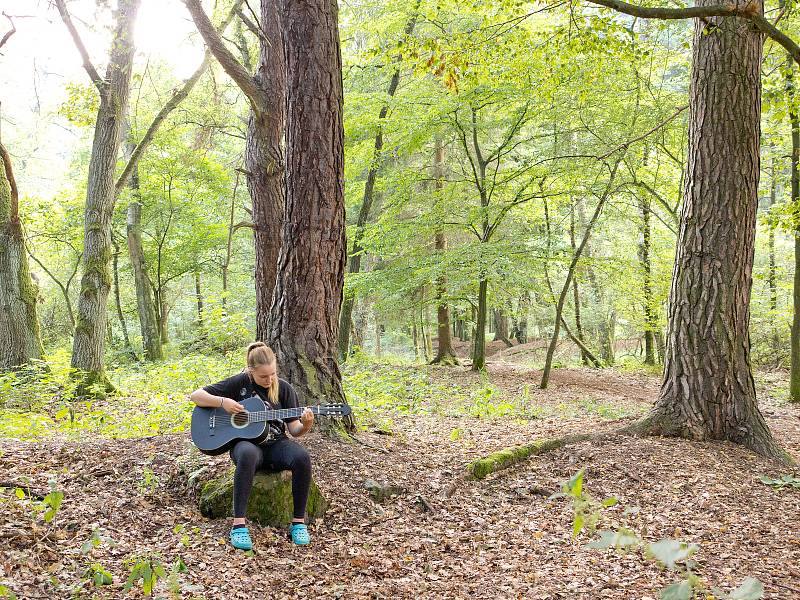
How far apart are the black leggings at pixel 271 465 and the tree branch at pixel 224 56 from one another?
13.5 feet

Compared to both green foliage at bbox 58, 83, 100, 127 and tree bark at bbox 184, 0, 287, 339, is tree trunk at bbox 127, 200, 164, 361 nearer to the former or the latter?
green foliage at bbox 58, 83, 100, 127

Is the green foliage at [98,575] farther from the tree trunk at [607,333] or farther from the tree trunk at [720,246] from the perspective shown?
the tree trunk at [607,333]

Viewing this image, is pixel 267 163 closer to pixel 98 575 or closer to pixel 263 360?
pixel 263 360

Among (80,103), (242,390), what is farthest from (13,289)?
(242,390)

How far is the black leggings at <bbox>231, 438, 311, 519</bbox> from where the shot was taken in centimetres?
371

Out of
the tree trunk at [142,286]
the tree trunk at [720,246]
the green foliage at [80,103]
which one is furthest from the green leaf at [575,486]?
the tree trunk at [142,286]

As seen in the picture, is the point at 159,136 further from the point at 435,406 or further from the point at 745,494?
the point at 745,494

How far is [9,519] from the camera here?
3.15 metres

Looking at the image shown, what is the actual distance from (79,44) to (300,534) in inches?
290

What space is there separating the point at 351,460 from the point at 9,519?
7.87ft

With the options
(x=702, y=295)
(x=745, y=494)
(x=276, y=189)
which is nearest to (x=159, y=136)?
(x=276, y=189)

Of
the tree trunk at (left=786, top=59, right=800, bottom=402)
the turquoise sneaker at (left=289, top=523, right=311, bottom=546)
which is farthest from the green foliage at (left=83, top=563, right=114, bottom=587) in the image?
the tree trunk at (left=786, top=59, right=800, bottom=402)

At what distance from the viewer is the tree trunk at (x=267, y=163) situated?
6555 mm

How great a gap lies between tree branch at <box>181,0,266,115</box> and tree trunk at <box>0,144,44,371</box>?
4.02 meters
